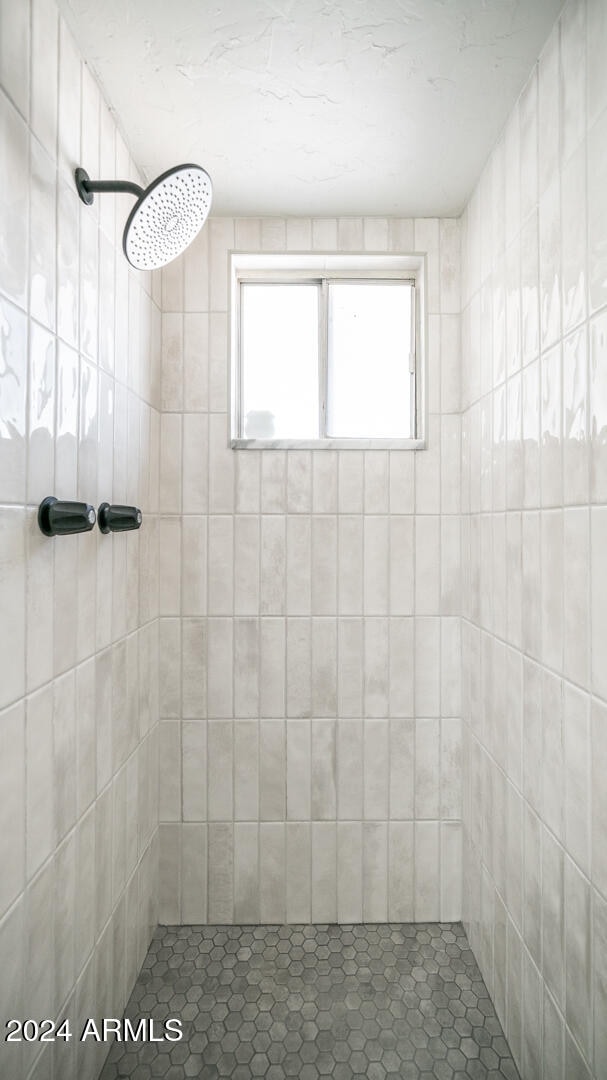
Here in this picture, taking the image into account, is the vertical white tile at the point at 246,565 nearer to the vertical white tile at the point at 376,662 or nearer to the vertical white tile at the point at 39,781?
the vertical white tile at the point at 376,662

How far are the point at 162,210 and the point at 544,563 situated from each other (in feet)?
3.25

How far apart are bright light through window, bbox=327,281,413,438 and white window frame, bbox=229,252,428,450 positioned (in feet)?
0.08

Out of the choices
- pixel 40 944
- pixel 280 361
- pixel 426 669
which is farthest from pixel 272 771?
pixel 280 361

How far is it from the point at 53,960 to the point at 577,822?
96 cm

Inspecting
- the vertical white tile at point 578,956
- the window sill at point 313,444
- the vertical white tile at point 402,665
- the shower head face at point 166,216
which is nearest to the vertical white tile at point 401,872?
the vertical white tile at point 402,665

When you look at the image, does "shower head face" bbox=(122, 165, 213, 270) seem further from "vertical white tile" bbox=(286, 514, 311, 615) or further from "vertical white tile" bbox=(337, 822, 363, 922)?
"vertical white tile" bbox=(337, 822, 363, 922)

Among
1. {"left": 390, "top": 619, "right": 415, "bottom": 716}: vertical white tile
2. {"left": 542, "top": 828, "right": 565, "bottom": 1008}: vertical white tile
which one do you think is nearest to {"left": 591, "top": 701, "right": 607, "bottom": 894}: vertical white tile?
{"left": 542, "top": 828, "right": 565, "bottom": 1008}: vertical white tile

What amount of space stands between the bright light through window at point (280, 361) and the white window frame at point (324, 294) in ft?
0.08

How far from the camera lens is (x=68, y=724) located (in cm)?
107

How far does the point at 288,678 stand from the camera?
172 cm

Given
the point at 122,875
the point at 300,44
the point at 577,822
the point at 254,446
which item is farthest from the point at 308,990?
the point at 300,44

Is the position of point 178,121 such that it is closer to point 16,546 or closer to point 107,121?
point 107,121

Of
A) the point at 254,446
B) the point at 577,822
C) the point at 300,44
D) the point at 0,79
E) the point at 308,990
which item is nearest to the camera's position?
the point at 0,79

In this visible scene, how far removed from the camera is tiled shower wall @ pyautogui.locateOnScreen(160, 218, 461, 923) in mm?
1710
